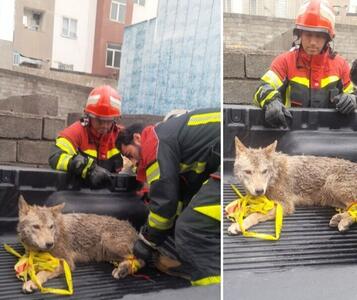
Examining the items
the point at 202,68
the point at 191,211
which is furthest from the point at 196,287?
the point at 202,68

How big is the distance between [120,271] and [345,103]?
83cm

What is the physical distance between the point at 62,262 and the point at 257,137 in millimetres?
659

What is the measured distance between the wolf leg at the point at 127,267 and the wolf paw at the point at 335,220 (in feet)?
1.87

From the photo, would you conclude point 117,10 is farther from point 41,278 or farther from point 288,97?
point 41,278

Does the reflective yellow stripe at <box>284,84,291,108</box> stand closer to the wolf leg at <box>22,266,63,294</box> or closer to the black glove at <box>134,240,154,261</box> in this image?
the black glove at <box>134,240,154,261</box>

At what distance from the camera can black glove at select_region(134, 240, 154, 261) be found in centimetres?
171

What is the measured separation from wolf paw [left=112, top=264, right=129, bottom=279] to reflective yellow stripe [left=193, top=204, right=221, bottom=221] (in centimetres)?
29

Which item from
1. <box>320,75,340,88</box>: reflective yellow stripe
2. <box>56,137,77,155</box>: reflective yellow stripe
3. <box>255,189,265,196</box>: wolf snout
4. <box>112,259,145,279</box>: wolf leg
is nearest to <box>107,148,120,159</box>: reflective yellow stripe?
<box>56,137,77,155</box>: reflective yellow stripe

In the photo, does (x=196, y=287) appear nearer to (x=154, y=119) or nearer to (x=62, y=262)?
(x=62, y=262)

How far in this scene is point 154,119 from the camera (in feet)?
5.62

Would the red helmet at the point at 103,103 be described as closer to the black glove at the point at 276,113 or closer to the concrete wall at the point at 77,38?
the concrete wall at the point at 77,38

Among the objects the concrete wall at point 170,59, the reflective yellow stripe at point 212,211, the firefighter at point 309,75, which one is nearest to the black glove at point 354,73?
the firefighter at point 309,75

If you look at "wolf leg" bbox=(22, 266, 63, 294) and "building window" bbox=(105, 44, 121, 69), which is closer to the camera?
"wolf leg" bbox=(22, 266, 63, 294)

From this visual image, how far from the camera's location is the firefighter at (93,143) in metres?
1.62
